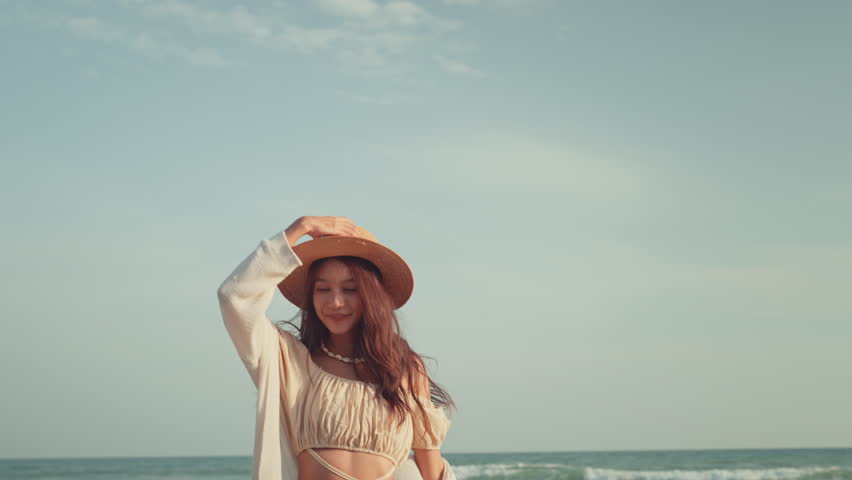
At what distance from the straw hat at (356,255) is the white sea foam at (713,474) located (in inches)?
778

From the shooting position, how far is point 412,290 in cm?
339

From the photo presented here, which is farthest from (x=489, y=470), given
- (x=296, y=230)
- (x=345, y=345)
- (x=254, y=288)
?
(x=254, y=288)

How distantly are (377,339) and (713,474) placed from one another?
2132 cm

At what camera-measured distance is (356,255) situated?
325 cm

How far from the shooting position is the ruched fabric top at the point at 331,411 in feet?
10.2

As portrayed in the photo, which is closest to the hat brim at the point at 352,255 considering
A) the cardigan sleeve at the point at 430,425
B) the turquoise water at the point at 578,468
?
the cardigan sleeve at the point at 430,425

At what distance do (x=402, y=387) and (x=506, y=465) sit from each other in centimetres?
2017

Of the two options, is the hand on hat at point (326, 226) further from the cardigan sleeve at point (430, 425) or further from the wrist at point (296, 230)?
the cardigan sleeve at point (430, 425)

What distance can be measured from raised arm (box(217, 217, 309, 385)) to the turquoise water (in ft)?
61.5

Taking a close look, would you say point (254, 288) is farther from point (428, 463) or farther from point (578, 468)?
point (578, 468)

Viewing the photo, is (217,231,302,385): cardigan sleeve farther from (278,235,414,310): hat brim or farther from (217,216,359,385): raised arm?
(278,235,414,310): hat brim

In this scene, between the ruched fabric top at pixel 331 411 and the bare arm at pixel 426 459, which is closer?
the ruched fabric top at pixel 331 411

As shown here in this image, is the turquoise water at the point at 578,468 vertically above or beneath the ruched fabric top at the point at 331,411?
beneath

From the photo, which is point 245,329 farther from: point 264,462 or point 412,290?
point 412,290
